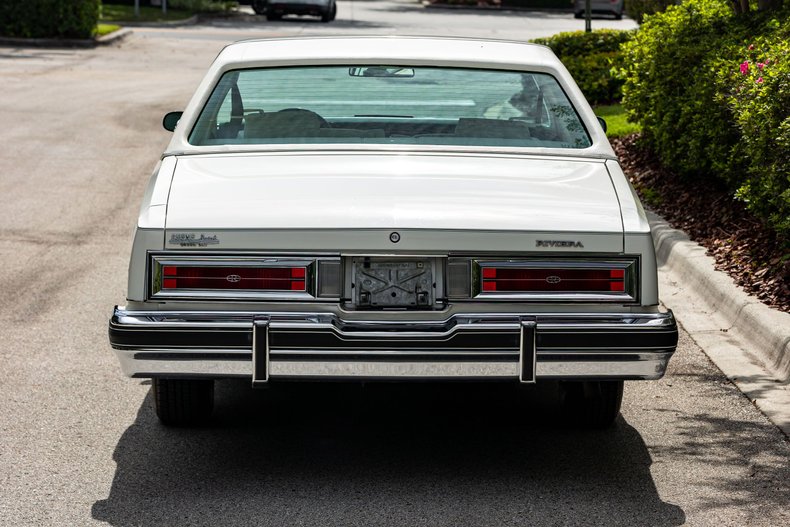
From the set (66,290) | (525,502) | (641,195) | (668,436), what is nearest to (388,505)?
(525,502)

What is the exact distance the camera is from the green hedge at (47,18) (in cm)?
3038

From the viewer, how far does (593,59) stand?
18047 mm

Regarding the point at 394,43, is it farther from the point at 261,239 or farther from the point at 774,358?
the point at 774,358

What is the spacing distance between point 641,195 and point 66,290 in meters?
5.23

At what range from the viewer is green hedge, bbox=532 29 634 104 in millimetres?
17797

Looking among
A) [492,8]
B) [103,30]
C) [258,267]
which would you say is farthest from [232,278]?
[492,8]

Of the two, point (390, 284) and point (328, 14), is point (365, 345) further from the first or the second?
point (328, 14)

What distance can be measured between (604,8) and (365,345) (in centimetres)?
4354

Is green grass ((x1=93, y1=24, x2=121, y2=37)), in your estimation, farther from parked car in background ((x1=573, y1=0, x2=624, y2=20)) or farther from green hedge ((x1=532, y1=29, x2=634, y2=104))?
parked car in background ((x1=573, y1=0, x2=624, y2=20))

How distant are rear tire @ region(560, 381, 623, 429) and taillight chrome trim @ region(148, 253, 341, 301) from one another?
1420 mm

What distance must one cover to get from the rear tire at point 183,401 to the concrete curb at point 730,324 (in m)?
2.65

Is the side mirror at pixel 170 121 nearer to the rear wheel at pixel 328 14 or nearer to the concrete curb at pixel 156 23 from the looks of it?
the concrete curb at pixel 156 23

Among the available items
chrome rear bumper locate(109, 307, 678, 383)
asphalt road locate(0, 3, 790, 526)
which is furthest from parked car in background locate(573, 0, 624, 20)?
chrome rear bumper locate(109, 307, 678, 383)

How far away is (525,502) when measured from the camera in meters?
5.01
